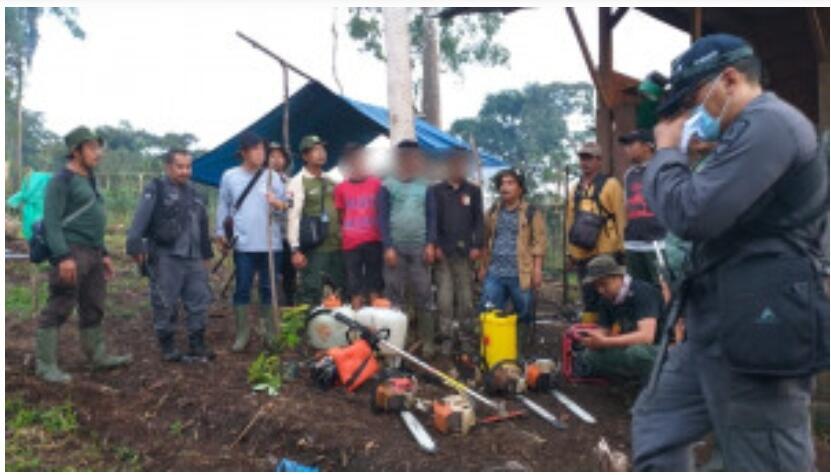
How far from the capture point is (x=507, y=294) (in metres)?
6.21

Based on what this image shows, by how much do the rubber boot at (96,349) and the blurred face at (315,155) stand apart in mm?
2116

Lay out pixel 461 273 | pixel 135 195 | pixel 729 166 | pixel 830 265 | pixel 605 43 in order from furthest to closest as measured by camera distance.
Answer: pixel 135 195, pixel 605 43, pixel 461 273, pixel 830 265, pixel 729 166

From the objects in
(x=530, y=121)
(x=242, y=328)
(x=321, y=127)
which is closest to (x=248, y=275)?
(x=242, y=328)

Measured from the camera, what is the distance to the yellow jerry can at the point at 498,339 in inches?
219

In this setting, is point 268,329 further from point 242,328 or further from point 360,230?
point 360,230

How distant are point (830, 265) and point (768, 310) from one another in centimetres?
35

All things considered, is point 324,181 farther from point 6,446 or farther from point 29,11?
point 29,11

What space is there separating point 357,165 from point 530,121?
31764 millimetres

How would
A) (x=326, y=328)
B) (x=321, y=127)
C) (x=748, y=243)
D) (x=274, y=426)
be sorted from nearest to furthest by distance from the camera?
(x=748, y=243) → (x=274, y=426) → (x=326, y=328) → (x=321, y=127)

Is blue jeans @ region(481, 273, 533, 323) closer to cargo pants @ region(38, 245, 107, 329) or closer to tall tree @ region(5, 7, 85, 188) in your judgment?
cargo pants @ region(38, 245, 107, 329)

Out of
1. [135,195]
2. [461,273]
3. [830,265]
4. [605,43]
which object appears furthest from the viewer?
[135,195]

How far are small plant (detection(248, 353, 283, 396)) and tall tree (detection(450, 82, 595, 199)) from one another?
29866 mm

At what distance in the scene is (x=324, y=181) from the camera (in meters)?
6.49

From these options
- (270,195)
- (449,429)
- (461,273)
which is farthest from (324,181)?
(449,429)
